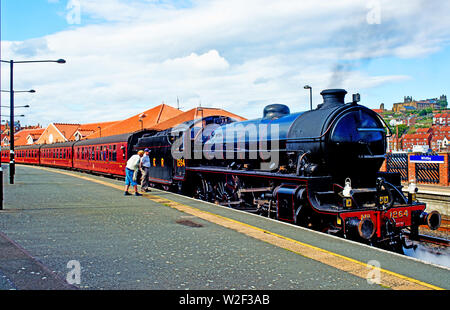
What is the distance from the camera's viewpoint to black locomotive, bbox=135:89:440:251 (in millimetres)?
7969

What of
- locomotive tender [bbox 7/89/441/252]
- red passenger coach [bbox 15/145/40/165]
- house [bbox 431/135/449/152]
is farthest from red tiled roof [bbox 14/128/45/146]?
house [bbox 431/135/449/152]

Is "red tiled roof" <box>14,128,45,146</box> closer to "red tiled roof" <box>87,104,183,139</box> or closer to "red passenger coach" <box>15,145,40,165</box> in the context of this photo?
"red passenger coach" <box>15,145,40,165</box>

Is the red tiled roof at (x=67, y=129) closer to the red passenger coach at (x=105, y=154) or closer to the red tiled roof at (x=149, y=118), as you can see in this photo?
the red tiled roof at (x=149, y=118)

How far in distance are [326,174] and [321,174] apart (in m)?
0.12

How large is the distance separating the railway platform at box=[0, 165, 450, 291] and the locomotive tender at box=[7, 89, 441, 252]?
2.45ft

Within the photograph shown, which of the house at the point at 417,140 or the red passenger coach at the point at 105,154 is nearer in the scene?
the red passenger coach at the point at 105,154

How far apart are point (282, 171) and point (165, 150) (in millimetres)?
7353

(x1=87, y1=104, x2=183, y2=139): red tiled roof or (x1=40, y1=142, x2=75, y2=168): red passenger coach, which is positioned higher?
(x1=87, y1=104, x2=183, y2=139): red tiled roof

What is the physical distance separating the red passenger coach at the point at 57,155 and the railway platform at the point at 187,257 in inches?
1102

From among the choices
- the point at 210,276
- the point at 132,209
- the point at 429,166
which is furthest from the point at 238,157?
the point at 429,166

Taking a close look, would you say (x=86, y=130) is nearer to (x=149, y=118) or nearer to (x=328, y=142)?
(x=149, y=118)

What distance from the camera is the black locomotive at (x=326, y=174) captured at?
26.1 ft

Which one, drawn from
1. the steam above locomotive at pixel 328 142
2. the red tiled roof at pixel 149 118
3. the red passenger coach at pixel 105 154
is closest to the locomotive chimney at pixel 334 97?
the steam above locomotive at pixel 328 142

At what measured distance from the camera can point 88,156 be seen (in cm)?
2969
